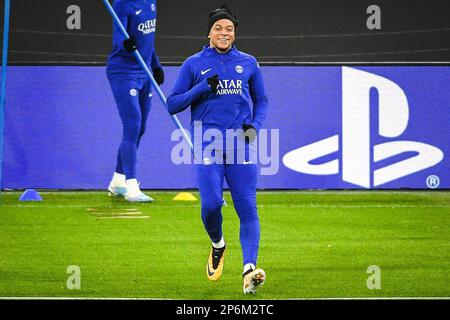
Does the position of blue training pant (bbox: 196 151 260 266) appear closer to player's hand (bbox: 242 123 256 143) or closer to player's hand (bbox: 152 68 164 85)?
player's hand (bbox: 242 123 256 143)

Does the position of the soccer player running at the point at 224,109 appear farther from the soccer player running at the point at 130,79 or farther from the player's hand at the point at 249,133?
the soccer player running at the point at 130,79

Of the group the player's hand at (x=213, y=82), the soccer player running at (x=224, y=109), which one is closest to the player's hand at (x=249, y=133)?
the soccer player running at (x=224, y=109)

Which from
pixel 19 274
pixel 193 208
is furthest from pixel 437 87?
pixel 19 274

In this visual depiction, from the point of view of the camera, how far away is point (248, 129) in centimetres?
899

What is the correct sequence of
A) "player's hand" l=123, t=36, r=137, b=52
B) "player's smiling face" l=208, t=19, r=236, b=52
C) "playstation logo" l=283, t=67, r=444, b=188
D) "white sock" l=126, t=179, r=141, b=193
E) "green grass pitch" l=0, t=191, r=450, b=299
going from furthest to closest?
"playstation logo" l=283, t=67, r=444, b=188
"white sock" l=126, t=179, r=141, b=193
"player's hand" l=123, t=36, r=137, b=52
"green grass pitch" l=0, t=191, r=450, b=299
"player's smiling face" l=208, t=19, r=236, b=52

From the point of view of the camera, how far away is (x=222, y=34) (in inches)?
357

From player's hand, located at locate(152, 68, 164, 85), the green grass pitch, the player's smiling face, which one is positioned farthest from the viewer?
player's hand, located at locate(152, 68, 164, 85)

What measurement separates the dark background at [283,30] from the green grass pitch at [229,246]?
15.8 feet

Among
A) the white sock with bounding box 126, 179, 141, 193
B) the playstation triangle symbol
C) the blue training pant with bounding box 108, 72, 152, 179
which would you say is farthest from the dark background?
the white sock with bounding box 126, 179, 141, 193

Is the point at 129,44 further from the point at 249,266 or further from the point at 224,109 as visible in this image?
the point at 249,266

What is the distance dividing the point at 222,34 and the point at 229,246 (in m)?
3.08

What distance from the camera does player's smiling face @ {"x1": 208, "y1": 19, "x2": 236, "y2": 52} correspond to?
29.6 ft

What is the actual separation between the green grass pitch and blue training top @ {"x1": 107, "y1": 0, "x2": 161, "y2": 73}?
172 centimetres

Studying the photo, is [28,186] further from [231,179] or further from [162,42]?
[231,179]
